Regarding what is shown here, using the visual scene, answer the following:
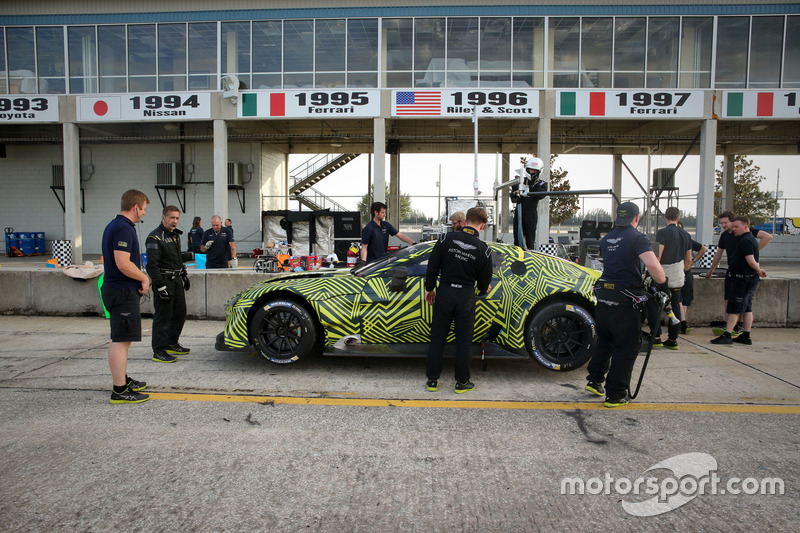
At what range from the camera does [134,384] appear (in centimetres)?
484

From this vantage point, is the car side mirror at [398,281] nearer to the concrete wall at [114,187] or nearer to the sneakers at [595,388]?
the sneakers at [595,388]

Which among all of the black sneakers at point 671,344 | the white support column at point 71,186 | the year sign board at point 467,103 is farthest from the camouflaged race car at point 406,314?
the white support column at point 71,186

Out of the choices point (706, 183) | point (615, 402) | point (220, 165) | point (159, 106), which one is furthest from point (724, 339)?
point (159, 106)

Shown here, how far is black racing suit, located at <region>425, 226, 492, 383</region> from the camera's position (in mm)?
4852

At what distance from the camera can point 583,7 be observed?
18.3 metres

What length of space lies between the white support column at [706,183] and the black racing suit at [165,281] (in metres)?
17.0

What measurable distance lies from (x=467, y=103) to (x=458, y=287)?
1375cm

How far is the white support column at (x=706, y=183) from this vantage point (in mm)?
17547

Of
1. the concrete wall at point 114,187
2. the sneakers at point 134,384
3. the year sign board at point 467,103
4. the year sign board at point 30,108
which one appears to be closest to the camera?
the sneakers at point 134,384

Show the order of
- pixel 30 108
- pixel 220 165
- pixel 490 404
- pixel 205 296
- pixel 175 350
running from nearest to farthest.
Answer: pixel 490 404
pixel 175 350
pixel 205 296
pixel 220 165
pixel 30 108

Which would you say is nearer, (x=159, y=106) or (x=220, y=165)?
(x=159, y=106)

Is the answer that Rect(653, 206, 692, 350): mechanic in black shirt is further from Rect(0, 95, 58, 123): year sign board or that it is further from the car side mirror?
Rect(0, 95, 58, 123): year sign board

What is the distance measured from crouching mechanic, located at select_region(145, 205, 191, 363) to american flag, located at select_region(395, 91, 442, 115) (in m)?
12.4

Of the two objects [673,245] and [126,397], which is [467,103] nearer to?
[673,245]
